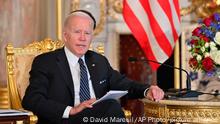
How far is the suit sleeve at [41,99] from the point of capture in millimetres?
3061

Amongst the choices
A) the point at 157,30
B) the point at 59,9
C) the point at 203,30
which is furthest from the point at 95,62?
the point at 59,9

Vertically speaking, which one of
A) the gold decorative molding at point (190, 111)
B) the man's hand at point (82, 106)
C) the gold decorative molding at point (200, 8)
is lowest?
the gold decorative molding at point (190, 111)

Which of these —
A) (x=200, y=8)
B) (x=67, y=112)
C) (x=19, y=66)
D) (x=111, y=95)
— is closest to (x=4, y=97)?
(x=19, y=66)

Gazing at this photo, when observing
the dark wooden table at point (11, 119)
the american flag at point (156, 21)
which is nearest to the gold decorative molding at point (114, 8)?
the american flag at point (156, 21)

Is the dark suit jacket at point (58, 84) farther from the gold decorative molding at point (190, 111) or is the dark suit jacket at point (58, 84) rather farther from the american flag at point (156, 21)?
the american flag at point (156, 21)

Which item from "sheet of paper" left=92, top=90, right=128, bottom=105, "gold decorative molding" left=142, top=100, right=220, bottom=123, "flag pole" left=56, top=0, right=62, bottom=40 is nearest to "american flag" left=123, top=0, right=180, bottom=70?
"flag pole" left=56, top=0, right=62, bottom=40

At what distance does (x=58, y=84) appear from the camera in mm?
3305

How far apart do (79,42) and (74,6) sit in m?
3.31

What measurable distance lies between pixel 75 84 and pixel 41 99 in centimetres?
33

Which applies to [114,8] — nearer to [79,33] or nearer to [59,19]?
[59,19]

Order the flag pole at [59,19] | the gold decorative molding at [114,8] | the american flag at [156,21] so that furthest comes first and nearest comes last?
the gold decorative molding at [114,8] → the flag pole at [59,19] → the american flag at [156,21]

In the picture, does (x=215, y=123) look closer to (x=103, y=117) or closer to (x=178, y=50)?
(x=103, y=117)

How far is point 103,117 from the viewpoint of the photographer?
2988mm

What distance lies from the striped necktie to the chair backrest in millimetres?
626
